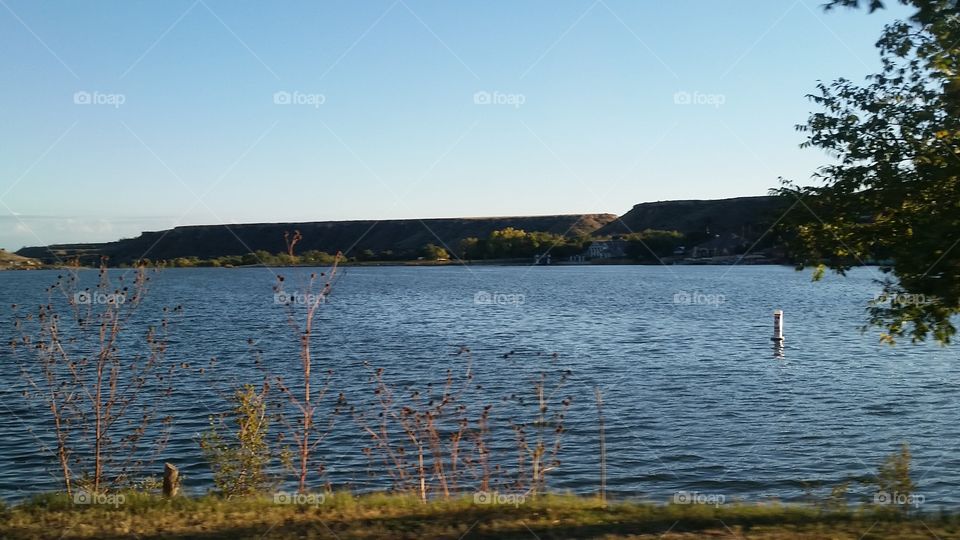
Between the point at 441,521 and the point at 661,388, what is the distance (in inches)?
832

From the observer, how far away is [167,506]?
10.4 meters

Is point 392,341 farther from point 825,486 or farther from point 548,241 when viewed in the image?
point 548,241

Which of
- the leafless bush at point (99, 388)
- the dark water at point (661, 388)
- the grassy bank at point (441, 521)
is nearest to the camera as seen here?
the grassy bank at point (441, 521)

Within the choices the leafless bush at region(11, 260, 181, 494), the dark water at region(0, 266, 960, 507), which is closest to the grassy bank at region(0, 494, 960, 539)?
the leafless bush at region(11, 260, 181, 494)

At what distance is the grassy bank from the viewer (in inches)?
357

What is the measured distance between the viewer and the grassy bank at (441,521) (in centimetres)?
907

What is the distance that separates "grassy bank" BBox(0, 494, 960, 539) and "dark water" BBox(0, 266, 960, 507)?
3183 millimetres

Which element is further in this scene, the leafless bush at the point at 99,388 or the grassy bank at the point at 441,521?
the leafless bush at the point at 99,388

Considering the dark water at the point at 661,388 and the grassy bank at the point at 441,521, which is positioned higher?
the grassy bank at the point at 441,521

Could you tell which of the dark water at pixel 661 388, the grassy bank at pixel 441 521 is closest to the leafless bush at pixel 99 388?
the dark water at pixel 661 388

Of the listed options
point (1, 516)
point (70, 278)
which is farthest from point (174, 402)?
point (1, 516)

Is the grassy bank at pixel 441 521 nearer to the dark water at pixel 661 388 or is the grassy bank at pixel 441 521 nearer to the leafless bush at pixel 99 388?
the leafless bush at pixel 99 388

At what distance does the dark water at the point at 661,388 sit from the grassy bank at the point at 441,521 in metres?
3.18

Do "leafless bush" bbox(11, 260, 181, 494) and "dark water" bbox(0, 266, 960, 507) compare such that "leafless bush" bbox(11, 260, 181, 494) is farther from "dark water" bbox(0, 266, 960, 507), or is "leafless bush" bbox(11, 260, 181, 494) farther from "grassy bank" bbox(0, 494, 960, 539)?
"grassy bank" bbox(0, 494, 960, 539)
